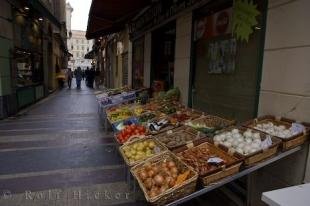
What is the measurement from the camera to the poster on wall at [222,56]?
4590 millimetres

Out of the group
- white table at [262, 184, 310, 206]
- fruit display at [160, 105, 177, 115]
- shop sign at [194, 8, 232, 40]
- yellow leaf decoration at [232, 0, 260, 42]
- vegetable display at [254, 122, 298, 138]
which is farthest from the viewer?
fruit display at [160, 105, 177, 115]

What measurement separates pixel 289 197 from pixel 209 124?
256cm

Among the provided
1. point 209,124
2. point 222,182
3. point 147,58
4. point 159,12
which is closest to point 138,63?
point 147,58

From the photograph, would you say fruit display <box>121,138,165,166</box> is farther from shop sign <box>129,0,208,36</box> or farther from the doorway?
the doorway

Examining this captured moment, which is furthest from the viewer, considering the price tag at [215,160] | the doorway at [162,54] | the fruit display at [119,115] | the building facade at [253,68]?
the doorway at [162,54]

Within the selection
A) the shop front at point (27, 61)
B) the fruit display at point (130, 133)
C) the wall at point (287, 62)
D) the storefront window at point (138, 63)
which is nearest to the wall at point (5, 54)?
the shop front at point (27, 61)

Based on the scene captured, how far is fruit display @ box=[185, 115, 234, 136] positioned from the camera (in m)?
4.08

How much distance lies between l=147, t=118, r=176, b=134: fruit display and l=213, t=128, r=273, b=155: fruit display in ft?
3.93

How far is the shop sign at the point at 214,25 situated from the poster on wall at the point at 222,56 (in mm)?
161

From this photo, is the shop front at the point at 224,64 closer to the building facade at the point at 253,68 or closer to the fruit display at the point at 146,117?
the building facade at the point at 253,68

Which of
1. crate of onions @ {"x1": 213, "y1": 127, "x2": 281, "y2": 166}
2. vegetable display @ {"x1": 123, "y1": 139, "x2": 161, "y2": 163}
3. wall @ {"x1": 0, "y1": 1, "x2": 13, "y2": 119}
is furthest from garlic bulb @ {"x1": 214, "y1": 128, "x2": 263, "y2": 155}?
wall @ {"x1": 0, "y1": 1, "x2": 13, "y2": 119}

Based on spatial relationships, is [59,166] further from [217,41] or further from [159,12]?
[159,12]

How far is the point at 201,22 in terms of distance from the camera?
5.61 meters

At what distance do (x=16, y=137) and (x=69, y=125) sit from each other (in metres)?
1.73
